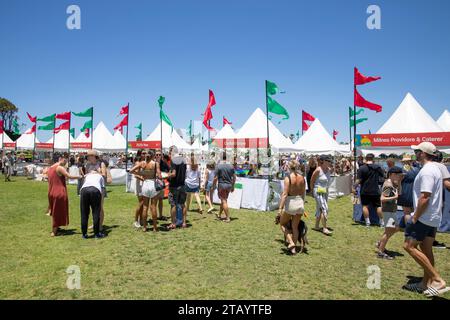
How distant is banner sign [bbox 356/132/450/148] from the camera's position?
13297 millimetres

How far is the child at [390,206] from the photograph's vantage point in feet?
17.1

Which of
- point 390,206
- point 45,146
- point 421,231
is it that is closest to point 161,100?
point 390,206

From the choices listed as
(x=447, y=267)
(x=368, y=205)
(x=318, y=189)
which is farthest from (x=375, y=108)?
(x=447, y=267)

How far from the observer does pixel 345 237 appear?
6.71m

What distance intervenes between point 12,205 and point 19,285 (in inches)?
310

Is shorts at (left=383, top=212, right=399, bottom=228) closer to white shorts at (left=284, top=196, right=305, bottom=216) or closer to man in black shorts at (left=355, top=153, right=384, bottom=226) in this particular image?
white shorts at (left=284, top=196, right=305, bottom=216)

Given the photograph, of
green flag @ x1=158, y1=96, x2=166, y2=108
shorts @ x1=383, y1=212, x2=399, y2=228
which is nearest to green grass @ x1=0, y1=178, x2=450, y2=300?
shorts @ x1=383, y1=212, x2=399, y2=228

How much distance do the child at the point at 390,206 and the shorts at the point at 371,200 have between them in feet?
5.89

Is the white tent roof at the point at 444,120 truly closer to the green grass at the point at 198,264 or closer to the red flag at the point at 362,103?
the red flag at the point at 362,103

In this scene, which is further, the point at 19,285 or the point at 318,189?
the point at 318,189

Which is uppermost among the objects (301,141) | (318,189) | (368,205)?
(301,141)

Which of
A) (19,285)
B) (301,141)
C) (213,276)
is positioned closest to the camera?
(19,285)
